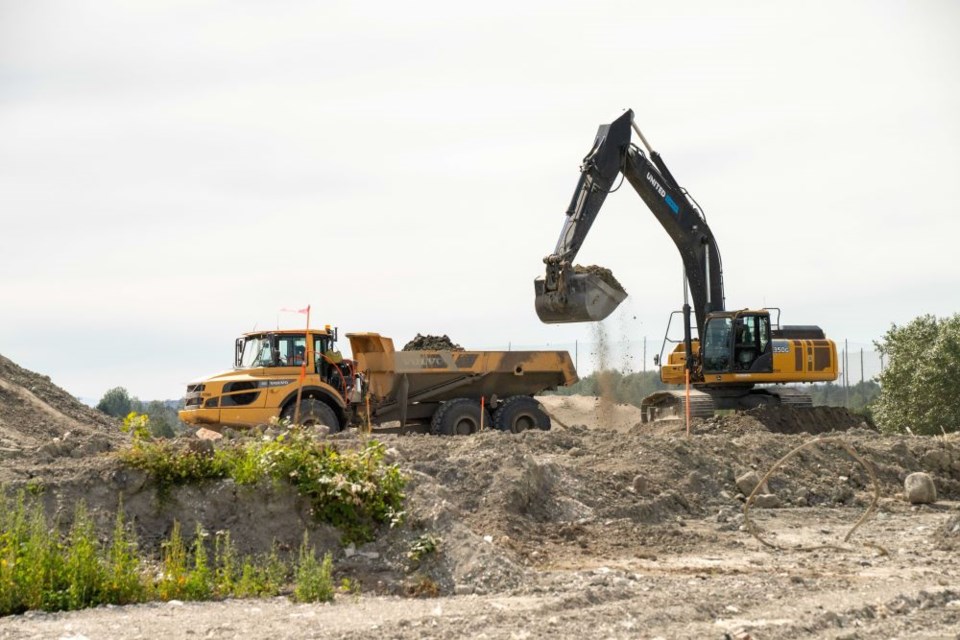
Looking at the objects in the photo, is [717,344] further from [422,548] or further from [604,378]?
[422,548]

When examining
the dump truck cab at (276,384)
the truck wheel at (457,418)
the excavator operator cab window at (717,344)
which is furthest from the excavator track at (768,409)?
the dump truck cab at (276,384)

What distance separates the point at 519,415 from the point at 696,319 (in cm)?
483

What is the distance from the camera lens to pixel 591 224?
22.7 metres

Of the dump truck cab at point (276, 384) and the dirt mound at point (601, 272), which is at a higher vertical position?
the dirt mound at point (601, 272)

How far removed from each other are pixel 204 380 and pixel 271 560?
1026 centimetres

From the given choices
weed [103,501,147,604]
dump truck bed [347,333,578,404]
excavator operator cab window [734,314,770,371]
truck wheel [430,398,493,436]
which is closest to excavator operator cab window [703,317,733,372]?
excavator operator cab window [734,314,770,371]

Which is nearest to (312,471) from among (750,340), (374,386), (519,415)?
(374,386)

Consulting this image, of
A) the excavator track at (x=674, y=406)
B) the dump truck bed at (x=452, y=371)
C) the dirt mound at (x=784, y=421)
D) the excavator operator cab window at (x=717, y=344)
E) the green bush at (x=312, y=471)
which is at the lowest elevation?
the green bush at (x=312, y=471)

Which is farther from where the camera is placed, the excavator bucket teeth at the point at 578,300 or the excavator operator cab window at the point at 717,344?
the excavator operator cab window at the point at 717,344

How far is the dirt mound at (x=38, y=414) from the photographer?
2302 cm

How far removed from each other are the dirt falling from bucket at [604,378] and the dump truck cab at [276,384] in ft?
18.4

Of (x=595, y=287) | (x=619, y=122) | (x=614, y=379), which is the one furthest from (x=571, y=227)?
(x=614, y=379)

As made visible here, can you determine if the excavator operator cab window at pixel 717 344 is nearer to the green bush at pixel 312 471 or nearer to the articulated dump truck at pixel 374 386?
the articulated dump truck at pixel 374 386

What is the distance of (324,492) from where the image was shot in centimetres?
1116
